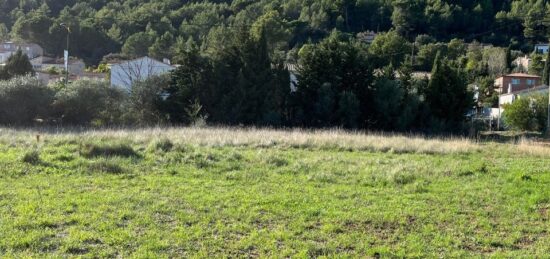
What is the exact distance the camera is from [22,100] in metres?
27.6

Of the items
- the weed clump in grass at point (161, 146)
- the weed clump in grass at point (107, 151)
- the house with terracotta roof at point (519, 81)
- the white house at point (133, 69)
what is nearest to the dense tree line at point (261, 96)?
the white house at point (133, 69)

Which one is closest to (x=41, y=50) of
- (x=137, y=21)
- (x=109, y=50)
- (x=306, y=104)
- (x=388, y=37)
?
(x=109, y=50)

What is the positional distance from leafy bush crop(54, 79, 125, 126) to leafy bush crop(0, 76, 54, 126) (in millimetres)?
846

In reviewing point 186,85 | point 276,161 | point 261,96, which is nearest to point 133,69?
point 186,85

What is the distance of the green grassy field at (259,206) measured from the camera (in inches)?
216

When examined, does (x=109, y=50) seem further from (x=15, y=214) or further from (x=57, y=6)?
(x=15, y=214)

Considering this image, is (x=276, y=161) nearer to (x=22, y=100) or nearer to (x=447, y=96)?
(x=22, y=100)

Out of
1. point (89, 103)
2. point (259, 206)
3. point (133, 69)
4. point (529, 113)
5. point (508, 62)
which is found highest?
point (508, 62)

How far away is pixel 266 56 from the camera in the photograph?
31.0 metres

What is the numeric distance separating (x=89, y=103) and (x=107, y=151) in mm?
17162

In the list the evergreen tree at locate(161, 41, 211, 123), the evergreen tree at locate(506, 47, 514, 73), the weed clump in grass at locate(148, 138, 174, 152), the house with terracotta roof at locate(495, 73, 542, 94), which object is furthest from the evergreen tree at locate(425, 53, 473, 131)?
the evergreen tree at locate(506, 47, 514, 73)

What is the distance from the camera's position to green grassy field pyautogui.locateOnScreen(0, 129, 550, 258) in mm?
5496

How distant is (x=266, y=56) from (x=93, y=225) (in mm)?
25611

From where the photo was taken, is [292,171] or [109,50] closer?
[292,171]
